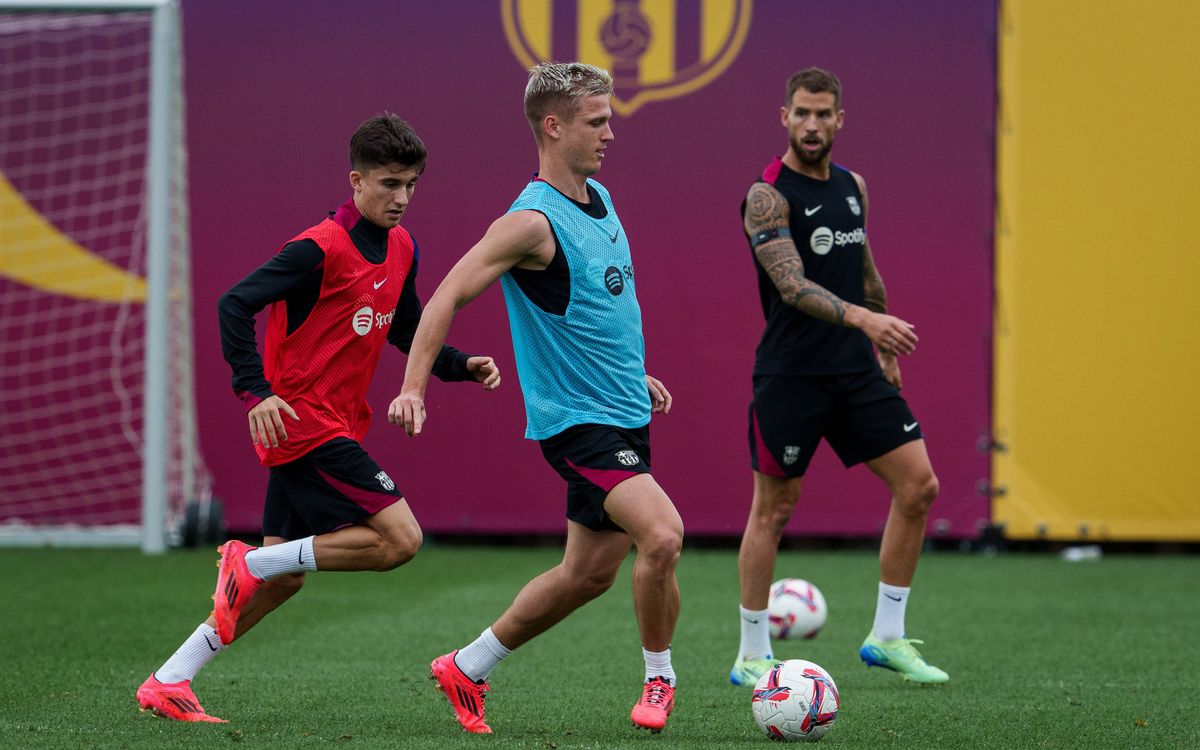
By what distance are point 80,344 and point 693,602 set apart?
18.0ft

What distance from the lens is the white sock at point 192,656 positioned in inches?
180

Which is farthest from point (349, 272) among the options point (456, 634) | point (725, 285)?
point (725, 285)

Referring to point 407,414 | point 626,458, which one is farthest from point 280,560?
point 626,458

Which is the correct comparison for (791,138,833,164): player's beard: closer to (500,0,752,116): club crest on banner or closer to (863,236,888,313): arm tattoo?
(863,236,888,313): arm tattoo

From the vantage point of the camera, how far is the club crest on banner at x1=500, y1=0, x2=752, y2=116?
1079 centimetres

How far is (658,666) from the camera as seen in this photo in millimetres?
4520

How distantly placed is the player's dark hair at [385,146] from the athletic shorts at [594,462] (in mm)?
985

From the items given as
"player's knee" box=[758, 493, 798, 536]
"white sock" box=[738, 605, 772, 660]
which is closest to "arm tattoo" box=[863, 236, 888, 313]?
"player's knee" box=[758, 493, 798, 536]

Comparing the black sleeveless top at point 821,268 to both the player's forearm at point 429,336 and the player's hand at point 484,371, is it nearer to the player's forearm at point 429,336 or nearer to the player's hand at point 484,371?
the player's hand at point 484,371

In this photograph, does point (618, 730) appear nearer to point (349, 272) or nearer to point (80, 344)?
point (349, 272)

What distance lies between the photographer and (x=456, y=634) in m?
6.79

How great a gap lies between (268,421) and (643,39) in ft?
23.3

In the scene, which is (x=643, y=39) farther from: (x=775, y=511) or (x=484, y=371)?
(x=484, y=371)

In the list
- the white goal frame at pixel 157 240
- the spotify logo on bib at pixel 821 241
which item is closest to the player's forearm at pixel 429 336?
the spotify logo on bib at pixel 821 241
